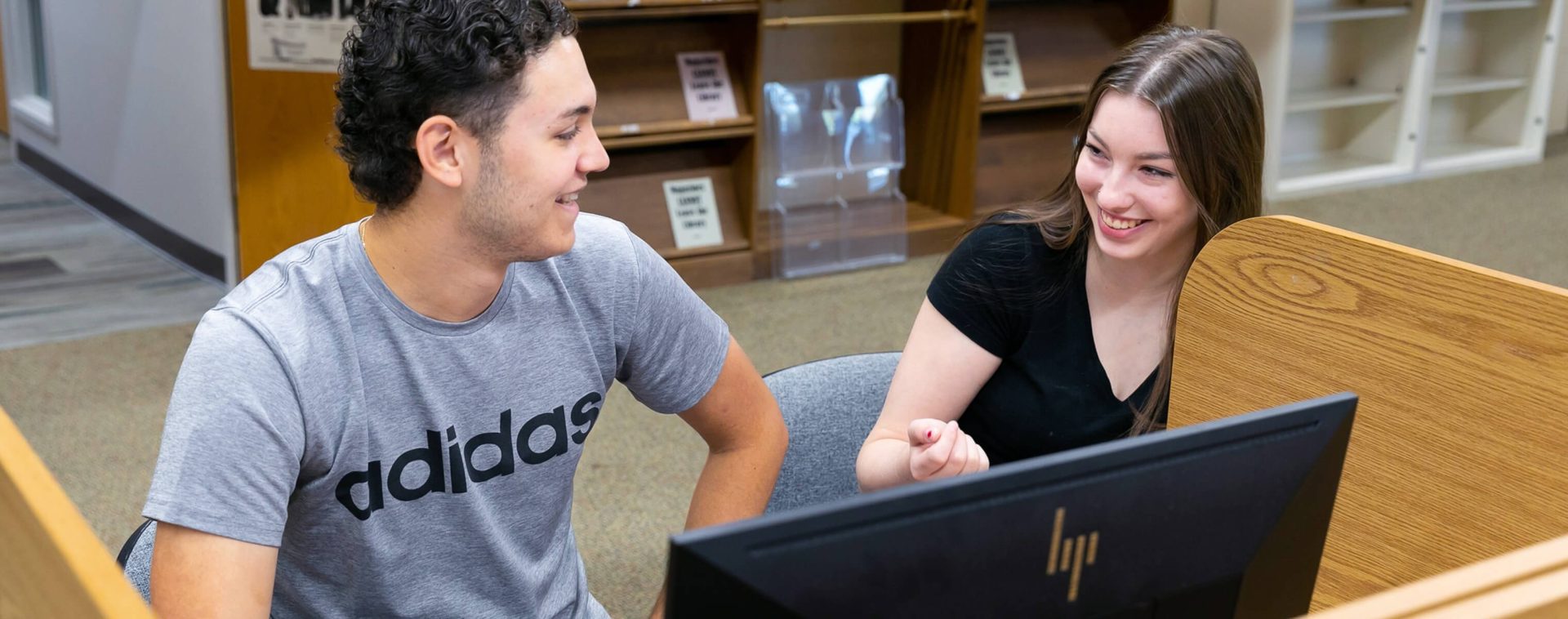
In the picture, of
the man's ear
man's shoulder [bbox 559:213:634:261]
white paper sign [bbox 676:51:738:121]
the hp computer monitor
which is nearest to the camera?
the hp computer monitor

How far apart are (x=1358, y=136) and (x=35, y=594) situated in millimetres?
5830

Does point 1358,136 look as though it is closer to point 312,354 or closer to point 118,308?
point 118,308

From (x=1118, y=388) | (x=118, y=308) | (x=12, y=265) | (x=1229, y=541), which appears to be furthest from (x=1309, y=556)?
(x=12, y=265)

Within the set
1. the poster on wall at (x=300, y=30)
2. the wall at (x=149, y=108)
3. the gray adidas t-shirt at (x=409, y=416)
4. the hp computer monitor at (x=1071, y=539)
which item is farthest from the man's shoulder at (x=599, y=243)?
the wall at (x=149, y=108)

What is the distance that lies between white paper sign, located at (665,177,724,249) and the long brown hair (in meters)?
2.60

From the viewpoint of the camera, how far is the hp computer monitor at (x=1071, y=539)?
2.12 ft

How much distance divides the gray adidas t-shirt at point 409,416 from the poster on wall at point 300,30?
7.50 ft

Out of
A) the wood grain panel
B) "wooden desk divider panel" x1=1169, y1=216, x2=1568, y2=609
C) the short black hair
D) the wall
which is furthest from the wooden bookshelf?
the short black hair

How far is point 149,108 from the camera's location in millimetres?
4121

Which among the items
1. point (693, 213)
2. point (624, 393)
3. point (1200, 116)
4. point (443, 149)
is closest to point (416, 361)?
point (443, 149)

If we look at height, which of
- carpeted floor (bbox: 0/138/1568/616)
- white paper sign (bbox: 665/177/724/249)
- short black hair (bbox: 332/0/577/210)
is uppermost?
short black hair (bbox: 332/0/577/210)

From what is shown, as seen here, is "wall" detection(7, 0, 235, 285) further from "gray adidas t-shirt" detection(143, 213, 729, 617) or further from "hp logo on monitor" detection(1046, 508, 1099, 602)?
"hp logo on monitor" detection(1046, 508, 1099, 602)

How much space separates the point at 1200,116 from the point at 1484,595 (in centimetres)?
78

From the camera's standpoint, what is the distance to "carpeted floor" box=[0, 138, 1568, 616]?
2.65 metres
